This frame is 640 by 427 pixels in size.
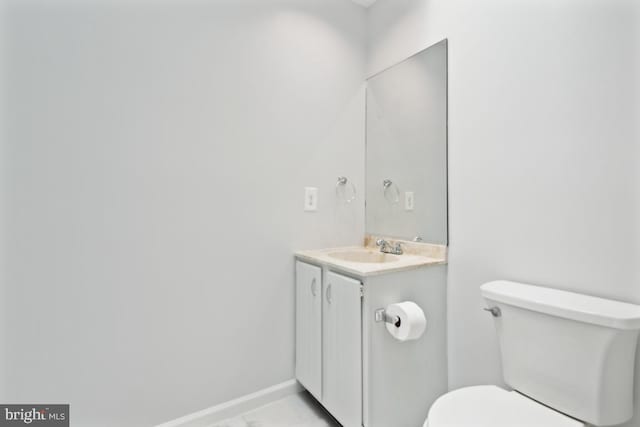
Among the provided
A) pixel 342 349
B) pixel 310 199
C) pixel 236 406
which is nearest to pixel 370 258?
pixel 310 199

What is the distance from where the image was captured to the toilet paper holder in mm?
1345

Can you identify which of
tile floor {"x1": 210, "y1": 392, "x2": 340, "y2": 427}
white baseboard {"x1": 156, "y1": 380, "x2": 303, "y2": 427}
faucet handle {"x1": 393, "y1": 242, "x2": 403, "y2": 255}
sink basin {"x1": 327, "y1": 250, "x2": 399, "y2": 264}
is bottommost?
tile floor {"x1": 210, "y1": 392, "x2": 340, "y2": 427}

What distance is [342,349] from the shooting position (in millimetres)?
1476

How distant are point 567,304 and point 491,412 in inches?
17.2

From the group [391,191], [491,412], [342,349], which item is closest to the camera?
[491,412]

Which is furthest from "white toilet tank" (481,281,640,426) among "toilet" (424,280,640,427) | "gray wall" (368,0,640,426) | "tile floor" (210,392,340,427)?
"tile floor" (210,392,340,427)

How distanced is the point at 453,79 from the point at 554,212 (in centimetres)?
81

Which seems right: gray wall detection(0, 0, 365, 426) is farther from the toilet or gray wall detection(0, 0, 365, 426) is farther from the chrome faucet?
the toilet

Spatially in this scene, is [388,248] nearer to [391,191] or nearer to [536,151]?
[391,191]

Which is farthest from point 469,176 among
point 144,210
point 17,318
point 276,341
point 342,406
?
point 17,318

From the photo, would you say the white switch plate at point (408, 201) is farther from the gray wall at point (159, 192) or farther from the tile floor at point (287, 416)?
the tile floor at point (287, 416)

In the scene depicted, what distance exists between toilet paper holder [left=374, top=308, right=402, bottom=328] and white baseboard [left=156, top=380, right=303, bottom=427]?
0.83 metres

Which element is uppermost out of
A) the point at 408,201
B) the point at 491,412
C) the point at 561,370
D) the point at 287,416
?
the point at 408,201

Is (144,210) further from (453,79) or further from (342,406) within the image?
(453,79)
